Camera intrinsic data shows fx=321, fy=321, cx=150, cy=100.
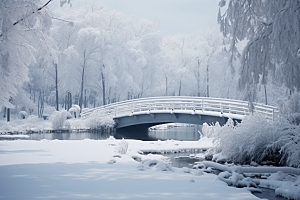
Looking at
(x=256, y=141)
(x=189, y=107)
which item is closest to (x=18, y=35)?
(x=256, y=141)

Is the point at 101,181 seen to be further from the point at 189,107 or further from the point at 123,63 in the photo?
the point at 123,63

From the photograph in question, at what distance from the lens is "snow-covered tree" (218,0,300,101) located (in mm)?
4477

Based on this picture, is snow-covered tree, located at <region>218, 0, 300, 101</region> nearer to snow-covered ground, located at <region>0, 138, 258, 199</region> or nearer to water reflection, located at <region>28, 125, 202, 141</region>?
snow-covered ground, located at <region>0, 138, 258, 199</region>

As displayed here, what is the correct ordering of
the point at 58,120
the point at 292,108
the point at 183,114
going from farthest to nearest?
1. the point at 58,120
2. the point at 183,114
3. the point at 292,108

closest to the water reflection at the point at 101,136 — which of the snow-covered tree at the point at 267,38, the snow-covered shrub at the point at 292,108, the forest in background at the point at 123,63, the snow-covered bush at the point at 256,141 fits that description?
the forest in background at the point at 123,63

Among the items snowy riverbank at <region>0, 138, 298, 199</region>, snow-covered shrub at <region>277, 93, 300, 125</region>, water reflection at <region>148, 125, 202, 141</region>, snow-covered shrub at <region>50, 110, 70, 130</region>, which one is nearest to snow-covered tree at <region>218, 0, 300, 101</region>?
snowy riverbank at <region>0, 138, 298, 199</region>

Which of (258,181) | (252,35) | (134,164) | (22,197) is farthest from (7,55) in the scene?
(258,181)

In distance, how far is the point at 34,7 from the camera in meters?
7.49

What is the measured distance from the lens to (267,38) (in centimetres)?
530

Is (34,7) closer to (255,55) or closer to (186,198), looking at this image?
(255,55)

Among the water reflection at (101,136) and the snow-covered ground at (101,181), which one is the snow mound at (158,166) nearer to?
the snow-covered ground at (101,181)

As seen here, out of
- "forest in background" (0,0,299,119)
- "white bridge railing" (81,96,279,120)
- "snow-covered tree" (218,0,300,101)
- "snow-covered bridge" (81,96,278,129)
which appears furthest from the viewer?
"forest in background" (0,0,299,119)

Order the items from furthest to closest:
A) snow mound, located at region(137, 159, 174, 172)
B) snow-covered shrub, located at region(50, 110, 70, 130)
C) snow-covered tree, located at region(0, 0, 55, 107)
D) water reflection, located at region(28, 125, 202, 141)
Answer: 1. snow-covered shrub, located at region(50, 110, 70, 130)
2. water reflection, located at region(28, 125, 202, 141)
3. snow-covered tree, located at region(0, 0, 55, 107)
4. snow mound, located at region(137, 159, 174, 172)

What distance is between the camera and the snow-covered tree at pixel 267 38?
4.48 metres
